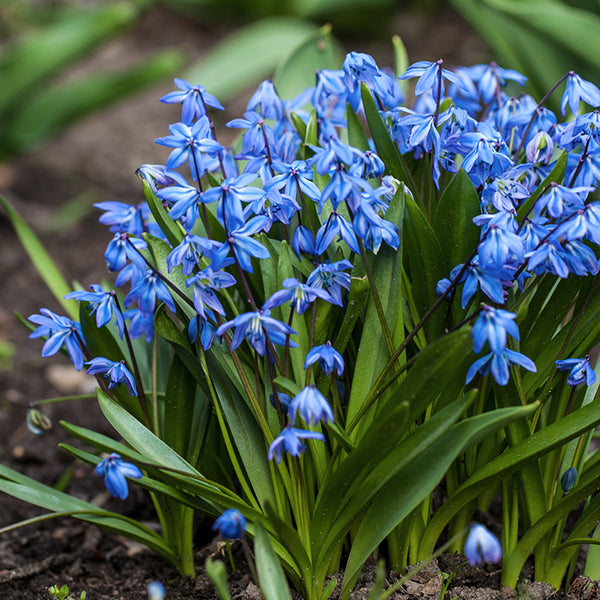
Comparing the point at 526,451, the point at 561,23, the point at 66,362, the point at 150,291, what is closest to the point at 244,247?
the point at 150,291

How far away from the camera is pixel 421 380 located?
1.32 m

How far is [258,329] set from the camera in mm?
1344

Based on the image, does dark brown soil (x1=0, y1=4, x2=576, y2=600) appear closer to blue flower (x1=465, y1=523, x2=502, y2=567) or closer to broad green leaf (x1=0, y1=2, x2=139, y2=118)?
blue flower (x1=465, y1=523, x2=502, y2=567)

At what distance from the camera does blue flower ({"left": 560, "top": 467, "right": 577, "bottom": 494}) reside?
156 centimetres

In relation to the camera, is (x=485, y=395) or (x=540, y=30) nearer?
(x=485, y=395)

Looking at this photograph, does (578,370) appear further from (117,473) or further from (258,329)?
(117,473)

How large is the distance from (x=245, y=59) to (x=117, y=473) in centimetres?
379

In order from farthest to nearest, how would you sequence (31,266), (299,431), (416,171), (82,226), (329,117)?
(82,226)
(31,266)
(329,117)
(416,171)
(299,431)

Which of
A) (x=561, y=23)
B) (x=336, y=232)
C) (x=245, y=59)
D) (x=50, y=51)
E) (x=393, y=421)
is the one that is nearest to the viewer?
(x=393, y=421)

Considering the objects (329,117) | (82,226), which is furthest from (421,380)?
(82,226)

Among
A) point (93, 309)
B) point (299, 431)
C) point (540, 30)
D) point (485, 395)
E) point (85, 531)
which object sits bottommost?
point (85, 531)

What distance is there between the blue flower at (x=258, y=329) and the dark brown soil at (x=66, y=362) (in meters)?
0.62

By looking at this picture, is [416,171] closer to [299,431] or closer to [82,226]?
[299,431]

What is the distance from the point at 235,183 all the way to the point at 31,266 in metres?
2.60
